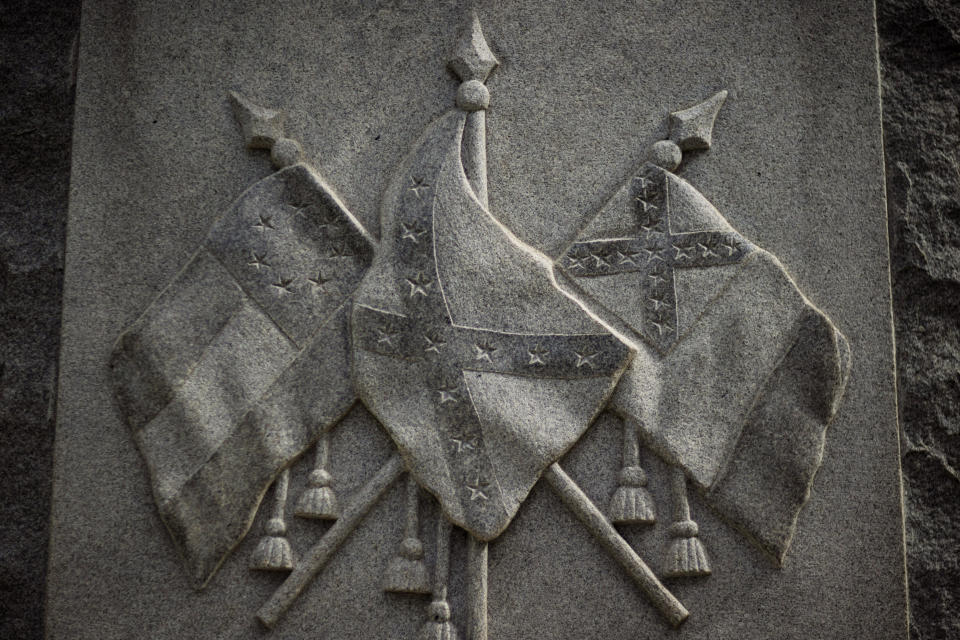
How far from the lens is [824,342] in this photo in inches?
122

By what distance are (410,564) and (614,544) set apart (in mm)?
612

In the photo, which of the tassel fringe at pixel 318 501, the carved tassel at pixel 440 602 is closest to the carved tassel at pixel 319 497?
the tassel fringe at pixel 318 501

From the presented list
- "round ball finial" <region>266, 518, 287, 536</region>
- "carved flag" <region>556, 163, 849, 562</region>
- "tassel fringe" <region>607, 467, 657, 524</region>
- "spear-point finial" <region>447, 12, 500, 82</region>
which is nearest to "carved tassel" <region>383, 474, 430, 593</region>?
"round ball finial" <region>266, 518, 287, 536</region>

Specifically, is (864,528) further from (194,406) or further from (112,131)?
(112,131)

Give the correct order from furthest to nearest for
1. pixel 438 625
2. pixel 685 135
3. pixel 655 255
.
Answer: pixel 685 135
pixel 655 255
pixel 438 625

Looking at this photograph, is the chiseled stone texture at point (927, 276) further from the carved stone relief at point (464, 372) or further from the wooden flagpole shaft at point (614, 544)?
the wooden flagpole shaft at point (614, 544)

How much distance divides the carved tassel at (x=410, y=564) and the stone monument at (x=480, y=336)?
0.04 ft

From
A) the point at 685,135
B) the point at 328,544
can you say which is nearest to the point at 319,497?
the point at 328,544

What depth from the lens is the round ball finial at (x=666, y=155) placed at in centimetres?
321

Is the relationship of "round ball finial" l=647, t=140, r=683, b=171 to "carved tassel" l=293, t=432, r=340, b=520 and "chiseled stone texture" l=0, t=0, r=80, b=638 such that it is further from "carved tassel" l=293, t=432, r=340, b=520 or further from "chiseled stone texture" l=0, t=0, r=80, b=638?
"chiseled stone texture" l=0, t=0, r=80, b=638

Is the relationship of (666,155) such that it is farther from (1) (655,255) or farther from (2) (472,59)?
(2) (472,59)

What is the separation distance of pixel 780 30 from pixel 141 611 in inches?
111

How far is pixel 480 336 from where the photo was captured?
3.02 meters

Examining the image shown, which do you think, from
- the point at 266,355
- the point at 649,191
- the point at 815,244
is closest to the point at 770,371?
the point at 815,244
